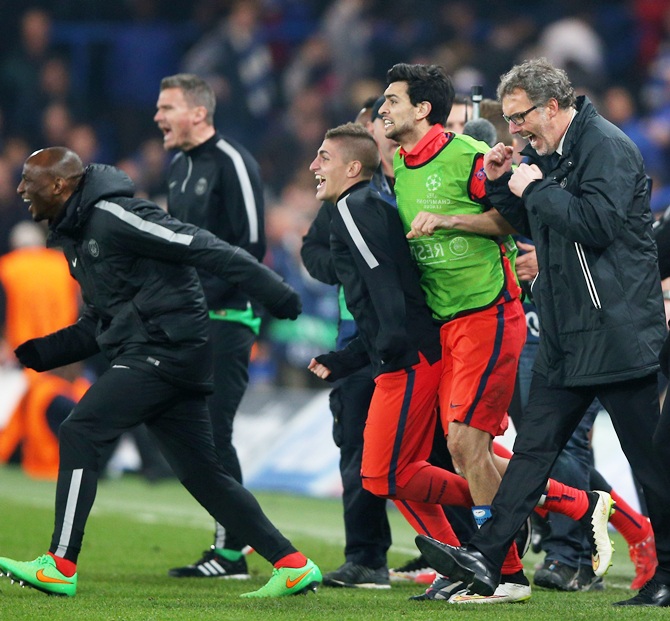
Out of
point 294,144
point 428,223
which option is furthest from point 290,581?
point 294,144

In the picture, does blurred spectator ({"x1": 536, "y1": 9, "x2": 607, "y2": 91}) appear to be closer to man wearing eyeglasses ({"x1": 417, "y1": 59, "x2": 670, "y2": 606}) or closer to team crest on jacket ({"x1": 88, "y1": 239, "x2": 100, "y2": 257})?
man wearing eyeglasses ({"x1": 417, "y1": 59, "x2": 670, "y2": 606})

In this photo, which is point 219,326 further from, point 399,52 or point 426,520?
point 399,52

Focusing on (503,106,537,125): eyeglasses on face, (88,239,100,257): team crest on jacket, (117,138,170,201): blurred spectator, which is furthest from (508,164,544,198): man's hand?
(117,138,170,201): blurred spectator

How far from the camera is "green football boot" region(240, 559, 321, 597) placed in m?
5.98

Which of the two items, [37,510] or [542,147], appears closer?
[542,147]

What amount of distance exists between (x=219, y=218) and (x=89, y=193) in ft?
5.06

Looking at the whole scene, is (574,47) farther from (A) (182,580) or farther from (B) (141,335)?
(B) (141,335)

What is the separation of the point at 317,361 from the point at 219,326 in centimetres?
124

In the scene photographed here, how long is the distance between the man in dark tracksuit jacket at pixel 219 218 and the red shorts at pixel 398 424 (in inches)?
53.7

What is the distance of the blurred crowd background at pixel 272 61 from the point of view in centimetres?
1578

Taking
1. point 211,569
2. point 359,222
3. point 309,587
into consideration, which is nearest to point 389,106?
point 359,222

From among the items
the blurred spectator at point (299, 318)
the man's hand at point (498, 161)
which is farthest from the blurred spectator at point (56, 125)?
the man's hand at point (498, 161)

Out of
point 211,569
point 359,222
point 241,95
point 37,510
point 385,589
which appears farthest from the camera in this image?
point 241,95

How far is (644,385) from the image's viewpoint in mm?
5500
